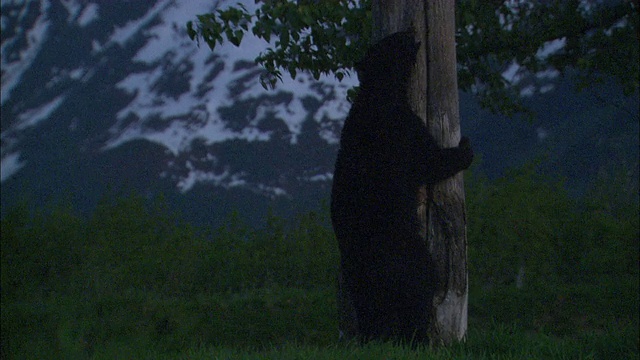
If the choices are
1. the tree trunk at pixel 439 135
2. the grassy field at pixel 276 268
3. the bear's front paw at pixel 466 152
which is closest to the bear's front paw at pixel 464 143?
the bear's front paw at pixel 466 152

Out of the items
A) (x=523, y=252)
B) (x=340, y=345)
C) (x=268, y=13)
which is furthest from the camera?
(x=523, y=252)

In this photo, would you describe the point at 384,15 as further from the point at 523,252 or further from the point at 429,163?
the point at 523,252

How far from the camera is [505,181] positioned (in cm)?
1398

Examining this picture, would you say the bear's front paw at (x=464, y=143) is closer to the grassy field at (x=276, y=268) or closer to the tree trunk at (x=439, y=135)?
the tree trunk at (x=439, y=135)

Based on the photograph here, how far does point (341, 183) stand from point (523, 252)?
29.0ft

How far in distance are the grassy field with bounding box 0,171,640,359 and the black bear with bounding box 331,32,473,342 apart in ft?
13.2

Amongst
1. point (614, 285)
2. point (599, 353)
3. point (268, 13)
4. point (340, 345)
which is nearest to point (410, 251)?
point (340, 345)

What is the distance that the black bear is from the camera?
4.23 meters

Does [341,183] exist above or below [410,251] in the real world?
above

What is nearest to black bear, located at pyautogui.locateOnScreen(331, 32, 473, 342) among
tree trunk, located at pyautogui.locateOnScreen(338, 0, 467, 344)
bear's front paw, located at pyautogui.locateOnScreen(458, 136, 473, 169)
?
bear's front paw, located at pyautogui.locateOnScreen(458, 136, 473, 169)

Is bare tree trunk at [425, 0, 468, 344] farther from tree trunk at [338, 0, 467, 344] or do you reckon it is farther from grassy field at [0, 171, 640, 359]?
grassy field at [0, 171, 640, 359]

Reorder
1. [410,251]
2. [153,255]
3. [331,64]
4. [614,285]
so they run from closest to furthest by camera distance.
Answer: [410,251]
[331,64]
[614,285]
[153,255]

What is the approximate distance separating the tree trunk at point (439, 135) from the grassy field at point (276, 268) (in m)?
3.86

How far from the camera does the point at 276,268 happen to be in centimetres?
1328
